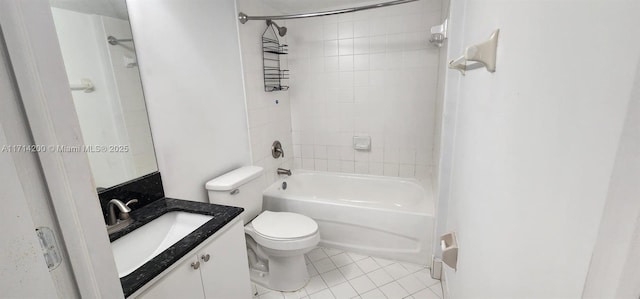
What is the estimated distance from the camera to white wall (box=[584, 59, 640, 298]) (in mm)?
257

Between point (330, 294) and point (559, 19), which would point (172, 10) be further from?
point (330, 294)

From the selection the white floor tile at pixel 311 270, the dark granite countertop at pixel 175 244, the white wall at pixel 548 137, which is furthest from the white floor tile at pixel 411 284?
the dark granite countertop at pixel 175 244

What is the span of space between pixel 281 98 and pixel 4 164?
8.17 feet

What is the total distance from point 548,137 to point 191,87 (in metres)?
1.79

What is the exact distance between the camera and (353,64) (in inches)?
105

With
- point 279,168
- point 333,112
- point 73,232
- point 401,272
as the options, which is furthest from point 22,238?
point 333,112

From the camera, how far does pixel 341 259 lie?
223 cm

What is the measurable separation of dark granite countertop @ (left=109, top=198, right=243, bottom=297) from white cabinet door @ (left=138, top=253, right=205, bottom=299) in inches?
2.3

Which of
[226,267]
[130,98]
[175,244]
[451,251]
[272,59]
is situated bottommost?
[226,267]

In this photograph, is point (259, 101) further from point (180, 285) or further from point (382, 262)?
point (382, 262)

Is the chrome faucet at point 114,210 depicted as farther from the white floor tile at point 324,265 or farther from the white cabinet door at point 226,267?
the white floor tile at point 324,265

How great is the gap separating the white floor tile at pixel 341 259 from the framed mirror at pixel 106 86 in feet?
5.03

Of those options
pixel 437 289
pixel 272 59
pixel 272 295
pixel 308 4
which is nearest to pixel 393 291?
pixel 437 289

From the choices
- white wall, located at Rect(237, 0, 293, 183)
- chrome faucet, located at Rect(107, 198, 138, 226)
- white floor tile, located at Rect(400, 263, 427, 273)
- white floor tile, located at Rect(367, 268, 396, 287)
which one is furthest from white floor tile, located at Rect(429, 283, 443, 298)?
chrome faucet, located at Rect(107, 198, 138, 226)
